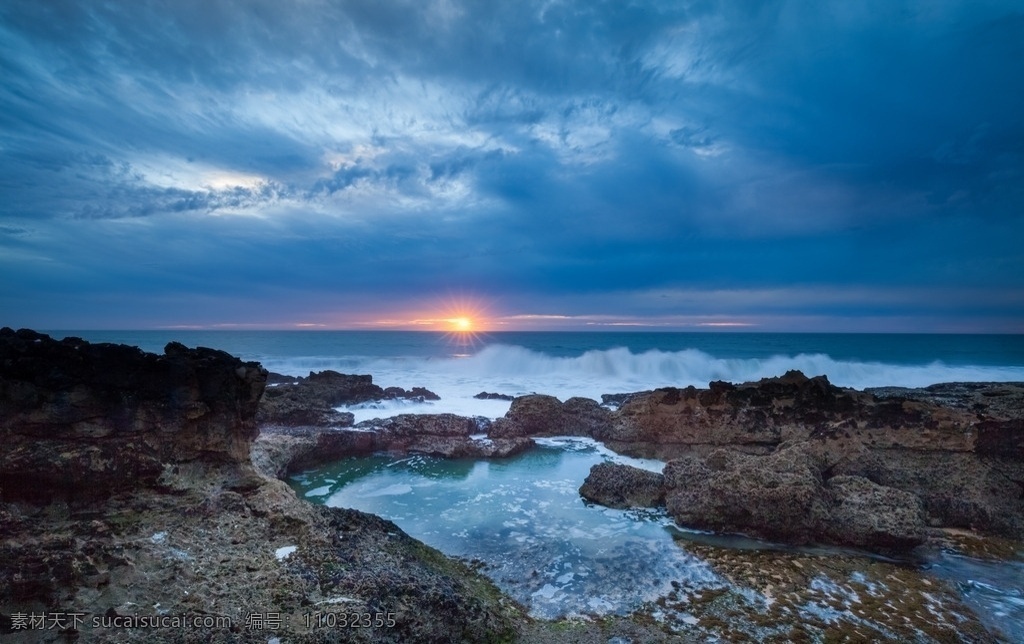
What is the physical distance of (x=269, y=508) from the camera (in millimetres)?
5285

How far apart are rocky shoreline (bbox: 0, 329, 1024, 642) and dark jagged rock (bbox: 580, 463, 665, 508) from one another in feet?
0.10

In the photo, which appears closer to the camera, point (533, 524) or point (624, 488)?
point (533, 524)

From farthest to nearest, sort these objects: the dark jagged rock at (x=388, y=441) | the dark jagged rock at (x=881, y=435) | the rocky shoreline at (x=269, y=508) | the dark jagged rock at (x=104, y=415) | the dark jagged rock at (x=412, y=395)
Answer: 1. the dark jagged rock at (x=412, y=395)
2. the dark jagged rock at (x=388, y=441)
3. the dark jagged rock at (x=881, y=435)
4. the dark jagged rock at (x=104, y=415)
5. the rocky shoreline at (x=269, y=508)

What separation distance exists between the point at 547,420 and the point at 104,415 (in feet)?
38.7

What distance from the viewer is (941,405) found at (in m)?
9.55

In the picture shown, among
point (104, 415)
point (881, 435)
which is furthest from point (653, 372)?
point (104, 415)

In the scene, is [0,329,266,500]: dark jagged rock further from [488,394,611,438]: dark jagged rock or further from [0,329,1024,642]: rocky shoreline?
[488,394,611,438]: dark jagged rock

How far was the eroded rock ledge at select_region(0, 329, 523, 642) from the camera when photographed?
3822 mm

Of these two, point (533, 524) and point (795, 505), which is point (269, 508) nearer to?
point (533, 524)

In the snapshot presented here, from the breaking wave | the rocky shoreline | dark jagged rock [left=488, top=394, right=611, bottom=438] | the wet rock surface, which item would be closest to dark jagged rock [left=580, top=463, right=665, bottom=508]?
the rocky shoreline

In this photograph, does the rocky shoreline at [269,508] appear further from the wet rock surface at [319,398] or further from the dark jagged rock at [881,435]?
the wet rock surface at [319,398]

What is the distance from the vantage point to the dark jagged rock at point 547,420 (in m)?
14.6

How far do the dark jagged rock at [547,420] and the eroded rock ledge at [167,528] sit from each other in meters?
8.69

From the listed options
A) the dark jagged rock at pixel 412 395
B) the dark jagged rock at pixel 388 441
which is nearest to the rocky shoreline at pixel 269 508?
the dark jagged rock at pixel 388 441
